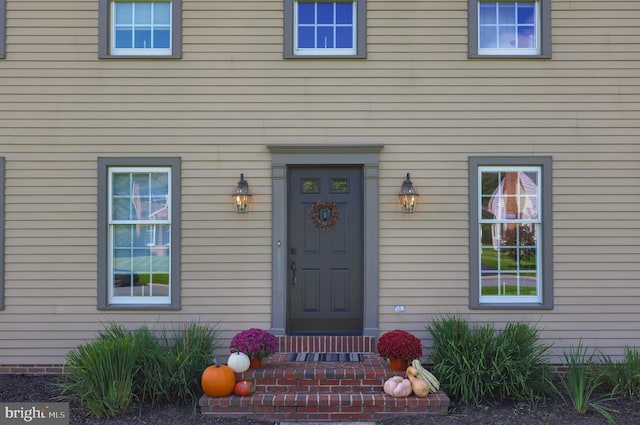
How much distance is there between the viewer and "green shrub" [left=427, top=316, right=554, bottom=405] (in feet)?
18.0

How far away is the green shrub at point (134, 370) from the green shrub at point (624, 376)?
4.33 m

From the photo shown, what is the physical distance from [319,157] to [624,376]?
4.15 meters

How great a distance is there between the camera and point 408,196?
6422mm

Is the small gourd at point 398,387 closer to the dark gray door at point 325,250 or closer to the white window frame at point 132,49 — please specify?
the dark gray door at point 325,250

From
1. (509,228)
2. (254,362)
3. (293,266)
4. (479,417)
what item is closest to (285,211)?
(293,266)

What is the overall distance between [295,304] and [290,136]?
2.09 m

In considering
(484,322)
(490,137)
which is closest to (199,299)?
(484,322)

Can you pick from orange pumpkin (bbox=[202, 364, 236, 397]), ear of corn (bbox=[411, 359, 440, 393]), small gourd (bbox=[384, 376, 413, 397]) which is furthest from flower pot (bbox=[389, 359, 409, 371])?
orange pumpkin (bbox=[202, 364, 236, 397])

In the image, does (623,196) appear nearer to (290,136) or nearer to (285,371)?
(290,136)

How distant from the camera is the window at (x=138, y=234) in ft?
21.7

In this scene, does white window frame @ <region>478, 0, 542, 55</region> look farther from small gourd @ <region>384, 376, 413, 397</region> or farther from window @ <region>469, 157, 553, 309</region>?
small gourd @ <region>384, 376, 413, 397</region>

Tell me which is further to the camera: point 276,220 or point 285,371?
point 276,220

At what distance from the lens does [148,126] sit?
6578mm
